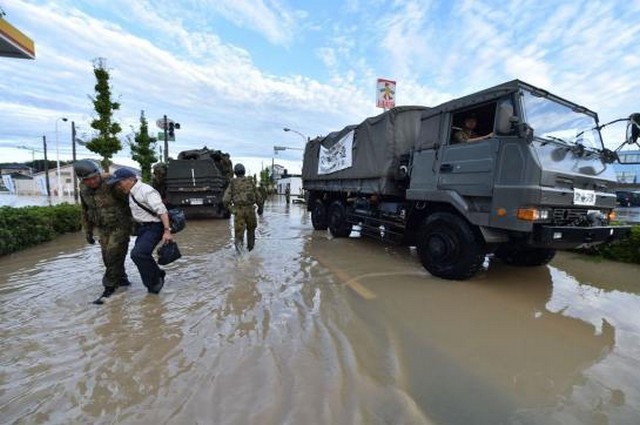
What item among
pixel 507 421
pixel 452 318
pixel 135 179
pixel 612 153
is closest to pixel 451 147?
pixel 612 153

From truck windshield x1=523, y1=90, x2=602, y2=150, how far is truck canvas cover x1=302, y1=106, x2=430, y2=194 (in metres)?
2.06

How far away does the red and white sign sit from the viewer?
11102mm

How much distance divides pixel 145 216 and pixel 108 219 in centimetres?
43

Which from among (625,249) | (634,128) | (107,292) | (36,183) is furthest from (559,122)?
(36,183)

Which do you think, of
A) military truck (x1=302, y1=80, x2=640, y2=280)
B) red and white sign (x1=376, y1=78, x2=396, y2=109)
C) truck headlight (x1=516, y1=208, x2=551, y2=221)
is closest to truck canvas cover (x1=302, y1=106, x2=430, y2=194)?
military truck (x1=302, y1=80, x2=640, y2=280)

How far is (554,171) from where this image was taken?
4.17 metres

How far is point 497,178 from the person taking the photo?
437 centimetres

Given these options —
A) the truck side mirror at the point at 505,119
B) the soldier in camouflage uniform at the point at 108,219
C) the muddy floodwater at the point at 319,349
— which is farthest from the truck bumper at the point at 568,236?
the soldier in camouflage uniform at the point at 108,219

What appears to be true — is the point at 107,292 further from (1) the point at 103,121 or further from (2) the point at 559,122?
(1) the point at 103,121

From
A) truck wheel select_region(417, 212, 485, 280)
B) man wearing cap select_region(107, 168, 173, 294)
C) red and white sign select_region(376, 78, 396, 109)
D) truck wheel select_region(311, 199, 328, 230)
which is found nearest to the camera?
man wearing cap select_region(107, 168, 173, 294)

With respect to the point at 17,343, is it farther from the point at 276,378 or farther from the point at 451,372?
the point at 451,372

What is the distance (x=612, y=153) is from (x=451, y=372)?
437 centimetres

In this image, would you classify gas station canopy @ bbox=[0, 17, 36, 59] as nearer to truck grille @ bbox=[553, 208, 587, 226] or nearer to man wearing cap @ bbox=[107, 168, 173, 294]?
man wearing cap @ bbox=[107, 168, 173, 294]

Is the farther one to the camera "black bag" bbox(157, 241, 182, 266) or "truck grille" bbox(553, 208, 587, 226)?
"truck grille" bbox(553, 208, 587, 226)
